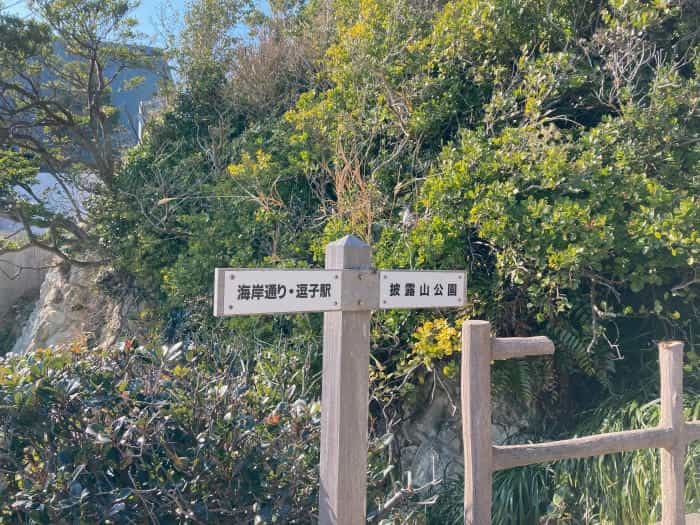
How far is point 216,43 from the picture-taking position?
8.23 meters

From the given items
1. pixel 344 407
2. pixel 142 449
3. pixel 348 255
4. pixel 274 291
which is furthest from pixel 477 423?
pixel 142 449

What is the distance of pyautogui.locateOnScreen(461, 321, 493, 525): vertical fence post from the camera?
2.72 m

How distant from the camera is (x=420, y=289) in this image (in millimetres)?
2777

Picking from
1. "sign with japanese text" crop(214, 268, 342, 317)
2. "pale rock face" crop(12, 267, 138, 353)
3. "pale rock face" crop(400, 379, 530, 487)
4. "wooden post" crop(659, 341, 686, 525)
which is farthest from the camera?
"pale rock face" crop(12, 267, 138, 353)

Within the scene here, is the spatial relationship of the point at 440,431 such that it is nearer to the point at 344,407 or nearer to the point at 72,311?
the point at 344,407

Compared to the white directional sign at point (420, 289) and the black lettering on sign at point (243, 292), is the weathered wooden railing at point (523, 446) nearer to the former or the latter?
the white directional sign at point (420, 289)

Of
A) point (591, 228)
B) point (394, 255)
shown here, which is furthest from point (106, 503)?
point (591, 228)

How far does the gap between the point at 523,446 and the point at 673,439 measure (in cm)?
94

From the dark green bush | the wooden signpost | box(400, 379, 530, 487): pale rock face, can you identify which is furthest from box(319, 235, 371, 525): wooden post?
box(400, 379, 530, 487): pale rock face

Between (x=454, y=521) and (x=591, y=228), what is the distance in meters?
2.06

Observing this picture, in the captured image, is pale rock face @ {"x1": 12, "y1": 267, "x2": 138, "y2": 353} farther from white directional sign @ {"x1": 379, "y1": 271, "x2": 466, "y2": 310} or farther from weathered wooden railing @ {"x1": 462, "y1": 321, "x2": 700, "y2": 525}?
weathered wooden railing @ {"x1": 462, "y1": 321, "x2": 700, "y2": 525}

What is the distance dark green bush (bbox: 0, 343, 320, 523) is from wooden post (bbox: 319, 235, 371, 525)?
0.40 m

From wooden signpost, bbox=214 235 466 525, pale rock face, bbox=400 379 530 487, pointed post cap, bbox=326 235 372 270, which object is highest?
pointed post cap, bbox=326 235 372 270

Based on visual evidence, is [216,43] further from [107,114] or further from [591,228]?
[591,228]
